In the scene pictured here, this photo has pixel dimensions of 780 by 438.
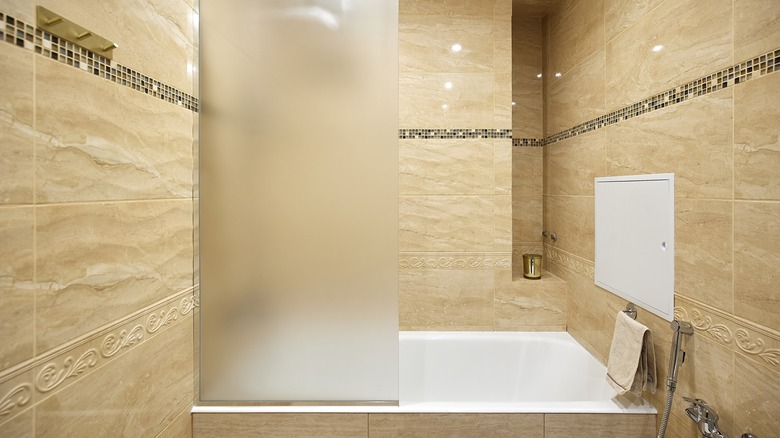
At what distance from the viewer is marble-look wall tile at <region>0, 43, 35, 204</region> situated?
0.77m

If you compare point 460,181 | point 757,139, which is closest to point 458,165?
point 460,181

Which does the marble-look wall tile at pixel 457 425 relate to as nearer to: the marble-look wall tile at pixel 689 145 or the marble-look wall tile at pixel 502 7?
the marble-look wall tile at pixel 689 145

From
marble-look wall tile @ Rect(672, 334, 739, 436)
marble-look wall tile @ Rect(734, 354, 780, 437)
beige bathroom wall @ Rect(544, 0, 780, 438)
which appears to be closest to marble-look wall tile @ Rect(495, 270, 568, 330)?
beige bathroom wall @ Rect(544, 0, 780, 438)

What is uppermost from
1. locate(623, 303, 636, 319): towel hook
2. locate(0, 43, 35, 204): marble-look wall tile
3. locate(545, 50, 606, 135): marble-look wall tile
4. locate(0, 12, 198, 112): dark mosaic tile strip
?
locate(545, 50, 606, 135): marble-look wall tile

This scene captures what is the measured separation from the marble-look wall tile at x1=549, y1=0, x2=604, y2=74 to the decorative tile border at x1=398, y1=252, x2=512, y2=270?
118 centimetres

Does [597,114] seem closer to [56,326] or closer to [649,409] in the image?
[649,409]

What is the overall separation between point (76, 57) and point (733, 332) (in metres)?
1.87

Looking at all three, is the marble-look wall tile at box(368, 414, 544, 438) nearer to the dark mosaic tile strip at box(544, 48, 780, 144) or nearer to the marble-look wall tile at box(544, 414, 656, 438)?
the marble-look wall tile at box(544, 414, 656, 438)

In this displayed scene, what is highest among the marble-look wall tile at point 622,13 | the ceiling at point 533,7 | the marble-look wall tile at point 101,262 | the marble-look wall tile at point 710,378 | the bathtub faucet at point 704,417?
the ceiling at point 533,7

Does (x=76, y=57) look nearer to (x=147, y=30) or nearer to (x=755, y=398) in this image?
(x=147, y=30)

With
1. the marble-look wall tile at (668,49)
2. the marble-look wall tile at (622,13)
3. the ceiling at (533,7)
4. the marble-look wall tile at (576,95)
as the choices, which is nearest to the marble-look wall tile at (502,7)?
the ceiling at (533,7)

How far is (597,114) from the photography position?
1.93 meters

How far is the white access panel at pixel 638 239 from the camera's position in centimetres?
141

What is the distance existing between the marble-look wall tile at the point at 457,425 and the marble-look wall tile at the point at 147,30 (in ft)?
4.67
